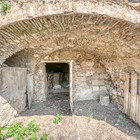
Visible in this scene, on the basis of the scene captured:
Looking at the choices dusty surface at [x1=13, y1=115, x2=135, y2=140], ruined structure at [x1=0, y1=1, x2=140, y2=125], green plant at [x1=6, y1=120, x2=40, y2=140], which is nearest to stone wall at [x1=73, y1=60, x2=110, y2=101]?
ruined structure at [x1=0, y1=1, x2=140, y2=125]

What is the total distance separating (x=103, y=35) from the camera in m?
2.34

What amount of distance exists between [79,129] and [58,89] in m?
4.36

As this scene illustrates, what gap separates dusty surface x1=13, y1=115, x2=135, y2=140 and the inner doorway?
1.72 feet

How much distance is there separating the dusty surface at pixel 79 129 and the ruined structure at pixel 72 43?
77 centimetres

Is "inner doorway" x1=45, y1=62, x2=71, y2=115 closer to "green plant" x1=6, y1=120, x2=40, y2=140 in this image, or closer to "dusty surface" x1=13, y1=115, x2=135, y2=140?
"dusty surface" x1=13, y1=115, x2=135, y2=140

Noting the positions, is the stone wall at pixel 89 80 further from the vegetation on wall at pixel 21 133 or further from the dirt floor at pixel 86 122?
the vegetation on wall at pixel 21 133

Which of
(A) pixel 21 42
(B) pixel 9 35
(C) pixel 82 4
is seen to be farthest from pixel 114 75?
(B) pixel 9 35

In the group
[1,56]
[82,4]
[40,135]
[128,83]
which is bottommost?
[40,135]

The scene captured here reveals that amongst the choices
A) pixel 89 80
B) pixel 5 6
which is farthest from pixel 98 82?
pixel 5 6

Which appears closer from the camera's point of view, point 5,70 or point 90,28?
point 90,28

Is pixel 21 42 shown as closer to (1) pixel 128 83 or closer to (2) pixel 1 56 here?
(2) pixel 1 56

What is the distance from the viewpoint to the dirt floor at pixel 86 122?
7.66 feet

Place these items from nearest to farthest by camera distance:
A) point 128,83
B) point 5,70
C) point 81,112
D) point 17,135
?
point 17,135, point 5,70, point 128,83, point 81,112

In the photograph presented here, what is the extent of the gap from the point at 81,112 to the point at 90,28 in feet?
8.94
